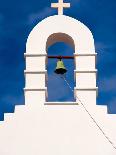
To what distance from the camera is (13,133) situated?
44.5 feet

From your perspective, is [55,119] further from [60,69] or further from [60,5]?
[60,5]

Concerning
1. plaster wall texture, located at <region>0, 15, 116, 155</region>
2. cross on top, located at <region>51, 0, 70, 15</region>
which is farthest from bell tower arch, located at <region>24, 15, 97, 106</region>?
cross on top, located at <region>51, 0, 70, 15</region>

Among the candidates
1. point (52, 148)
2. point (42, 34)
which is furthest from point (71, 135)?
point (42, 34)

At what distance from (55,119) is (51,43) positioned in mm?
2286

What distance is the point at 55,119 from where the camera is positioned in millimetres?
13695

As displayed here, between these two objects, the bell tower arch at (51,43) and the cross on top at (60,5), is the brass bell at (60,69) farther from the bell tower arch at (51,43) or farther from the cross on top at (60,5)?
the cross on top at (60,5)

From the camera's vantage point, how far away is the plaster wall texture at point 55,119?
43.8ft

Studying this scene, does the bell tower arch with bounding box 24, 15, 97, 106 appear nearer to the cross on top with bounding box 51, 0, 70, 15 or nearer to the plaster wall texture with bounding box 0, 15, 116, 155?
the plaster wall texture with bounding box 0, 15, 116, 155

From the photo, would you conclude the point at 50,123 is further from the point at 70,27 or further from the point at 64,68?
the point at 70,27

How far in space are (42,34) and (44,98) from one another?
1625 millimetres

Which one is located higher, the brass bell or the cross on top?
the cross on top

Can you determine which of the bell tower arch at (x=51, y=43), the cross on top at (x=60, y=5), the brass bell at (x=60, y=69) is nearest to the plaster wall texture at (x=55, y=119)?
the bell tower arch at (x=51, y=43)

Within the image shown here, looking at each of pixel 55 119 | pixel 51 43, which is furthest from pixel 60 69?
pixel 55 119

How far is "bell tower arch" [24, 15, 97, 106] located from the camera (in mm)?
14078
